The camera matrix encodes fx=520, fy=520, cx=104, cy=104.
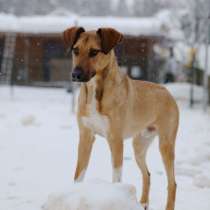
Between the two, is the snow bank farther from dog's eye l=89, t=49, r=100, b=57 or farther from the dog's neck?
dog's eye l=89, t=49, r=100, b=57

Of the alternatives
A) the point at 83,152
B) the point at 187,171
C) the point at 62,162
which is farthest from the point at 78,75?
the point at 62,162

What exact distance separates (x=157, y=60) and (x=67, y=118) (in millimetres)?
10379

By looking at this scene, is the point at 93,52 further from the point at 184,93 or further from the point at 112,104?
the point at 184,93

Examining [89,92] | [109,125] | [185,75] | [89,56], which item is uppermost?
[89,56]

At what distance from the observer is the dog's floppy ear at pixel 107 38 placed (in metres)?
4.38

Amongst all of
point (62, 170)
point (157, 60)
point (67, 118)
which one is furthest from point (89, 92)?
point (157, 60)

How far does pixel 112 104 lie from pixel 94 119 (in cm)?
21

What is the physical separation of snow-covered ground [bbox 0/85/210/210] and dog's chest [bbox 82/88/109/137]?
579 mm

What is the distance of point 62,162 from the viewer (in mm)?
7445

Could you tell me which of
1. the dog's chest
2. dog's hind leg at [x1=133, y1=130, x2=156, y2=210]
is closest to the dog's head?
the dog's chest

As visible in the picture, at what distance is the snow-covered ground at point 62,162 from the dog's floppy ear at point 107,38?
1237 mm

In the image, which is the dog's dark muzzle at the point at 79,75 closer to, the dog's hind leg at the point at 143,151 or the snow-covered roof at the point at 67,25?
the dog's hind leg at the point at 143,151

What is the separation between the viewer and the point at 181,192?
231 inches

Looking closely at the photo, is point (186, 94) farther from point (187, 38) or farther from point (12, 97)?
point (12, 97)
